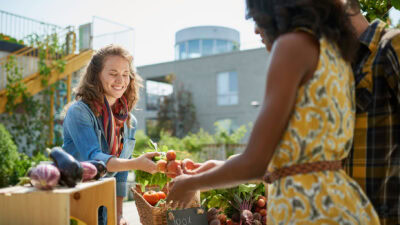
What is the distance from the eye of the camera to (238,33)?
37.7 metres

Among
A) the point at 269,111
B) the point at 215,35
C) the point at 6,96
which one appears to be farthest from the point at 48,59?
the point at 215,35

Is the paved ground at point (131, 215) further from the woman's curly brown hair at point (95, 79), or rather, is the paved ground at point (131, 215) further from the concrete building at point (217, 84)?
the concrete building at point (217, 84)

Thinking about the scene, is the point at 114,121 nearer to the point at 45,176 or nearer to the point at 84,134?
the point at 84,134

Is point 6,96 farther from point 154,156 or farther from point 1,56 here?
point 154,156

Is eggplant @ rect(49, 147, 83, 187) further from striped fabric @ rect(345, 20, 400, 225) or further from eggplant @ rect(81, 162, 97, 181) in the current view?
striped fabric @ rect(345, 20, 400, 225)

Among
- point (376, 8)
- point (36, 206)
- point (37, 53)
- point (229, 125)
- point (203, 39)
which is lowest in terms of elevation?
point (229, 125)

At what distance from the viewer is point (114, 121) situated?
2.50 m

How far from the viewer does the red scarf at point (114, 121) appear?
2.43 m

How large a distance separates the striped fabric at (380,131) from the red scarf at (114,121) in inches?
62.7

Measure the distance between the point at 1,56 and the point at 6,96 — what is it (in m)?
1.49

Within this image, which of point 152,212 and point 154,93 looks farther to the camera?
point 154,93

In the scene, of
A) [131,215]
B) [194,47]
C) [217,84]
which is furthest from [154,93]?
[131,215]

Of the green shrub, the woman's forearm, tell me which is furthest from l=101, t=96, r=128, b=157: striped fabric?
the green shrub

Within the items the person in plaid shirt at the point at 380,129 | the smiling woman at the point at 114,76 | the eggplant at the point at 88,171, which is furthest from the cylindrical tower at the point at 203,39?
the person in plaid shirt at the point at 380,129
